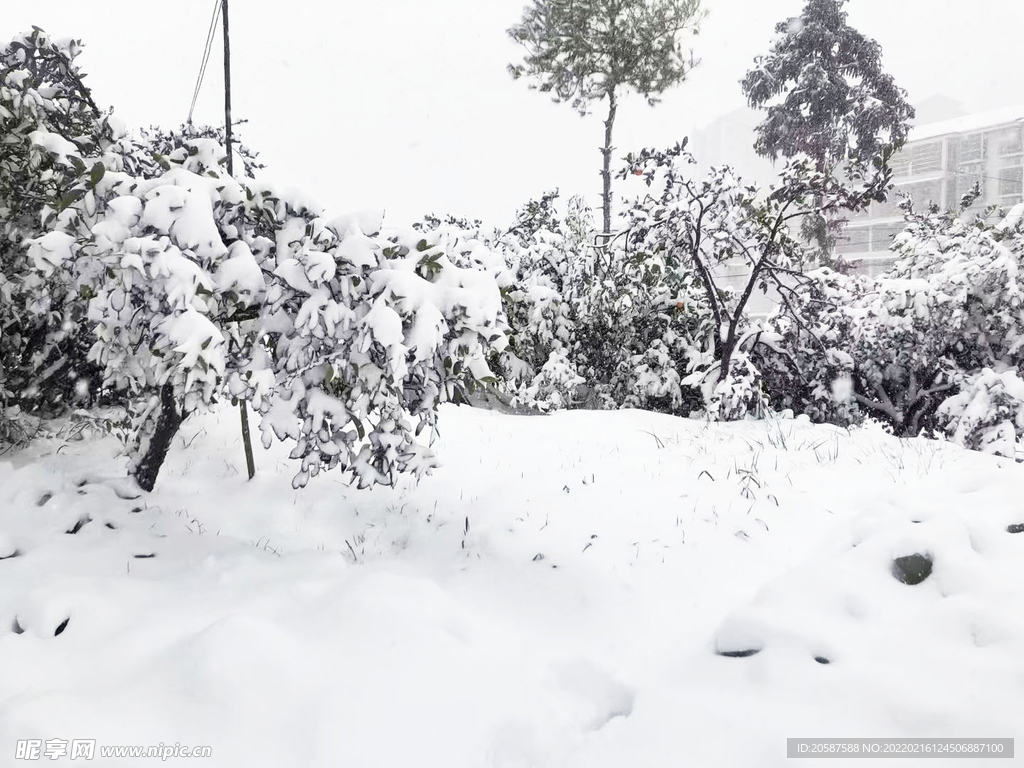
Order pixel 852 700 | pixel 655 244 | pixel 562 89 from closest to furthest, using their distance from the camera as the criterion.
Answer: pixel 852 700 → pixel 655 244 → pixel 562 89

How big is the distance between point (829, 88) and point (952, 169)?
28.3 m

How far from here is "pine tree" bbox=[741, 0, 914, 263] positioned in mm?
19266

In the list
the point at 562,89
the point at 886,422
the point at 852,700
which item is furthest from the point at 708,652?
the point at 562,89

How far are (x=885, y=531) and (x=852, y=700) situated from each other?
0.93 metres

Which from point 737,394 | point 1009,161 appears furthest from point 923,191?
point 737,394

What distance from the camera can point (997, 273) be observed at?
7.66 meters

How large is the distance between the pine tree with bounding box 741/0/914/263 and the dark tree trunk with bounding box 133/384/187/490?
18761 millimetres

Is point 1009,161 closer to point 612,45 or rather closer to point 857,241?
point 857,241

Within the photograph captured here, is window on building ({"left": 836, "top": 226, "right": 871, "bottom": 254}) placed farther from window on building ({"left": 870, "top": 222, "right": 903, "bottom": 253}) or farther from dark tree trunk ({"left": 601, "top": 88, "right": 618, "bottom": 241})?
dark tree trunk ({"left": 601, "top": 88, "right": 618, "bottom": 241})

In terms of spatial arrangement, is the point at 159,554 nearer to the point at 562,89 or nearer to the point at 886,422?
the point at 886,422

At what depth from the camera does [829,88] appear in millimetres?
19234

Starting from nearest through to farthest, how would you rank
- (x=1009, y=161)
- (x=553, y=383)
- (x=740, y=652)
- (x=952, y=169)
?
(x=740, y=652)
(x=553, y=383)
(x=1009, y=161)
(x=952, y=169)

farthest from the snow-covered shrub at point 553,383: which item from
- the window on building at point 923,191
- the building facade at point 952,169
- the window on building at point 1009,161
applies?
the window on building at point 923,191

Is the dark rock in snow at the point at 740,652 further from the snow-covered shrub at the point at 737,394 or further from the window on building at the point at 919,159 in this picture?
the window on building at the point at 919,159
